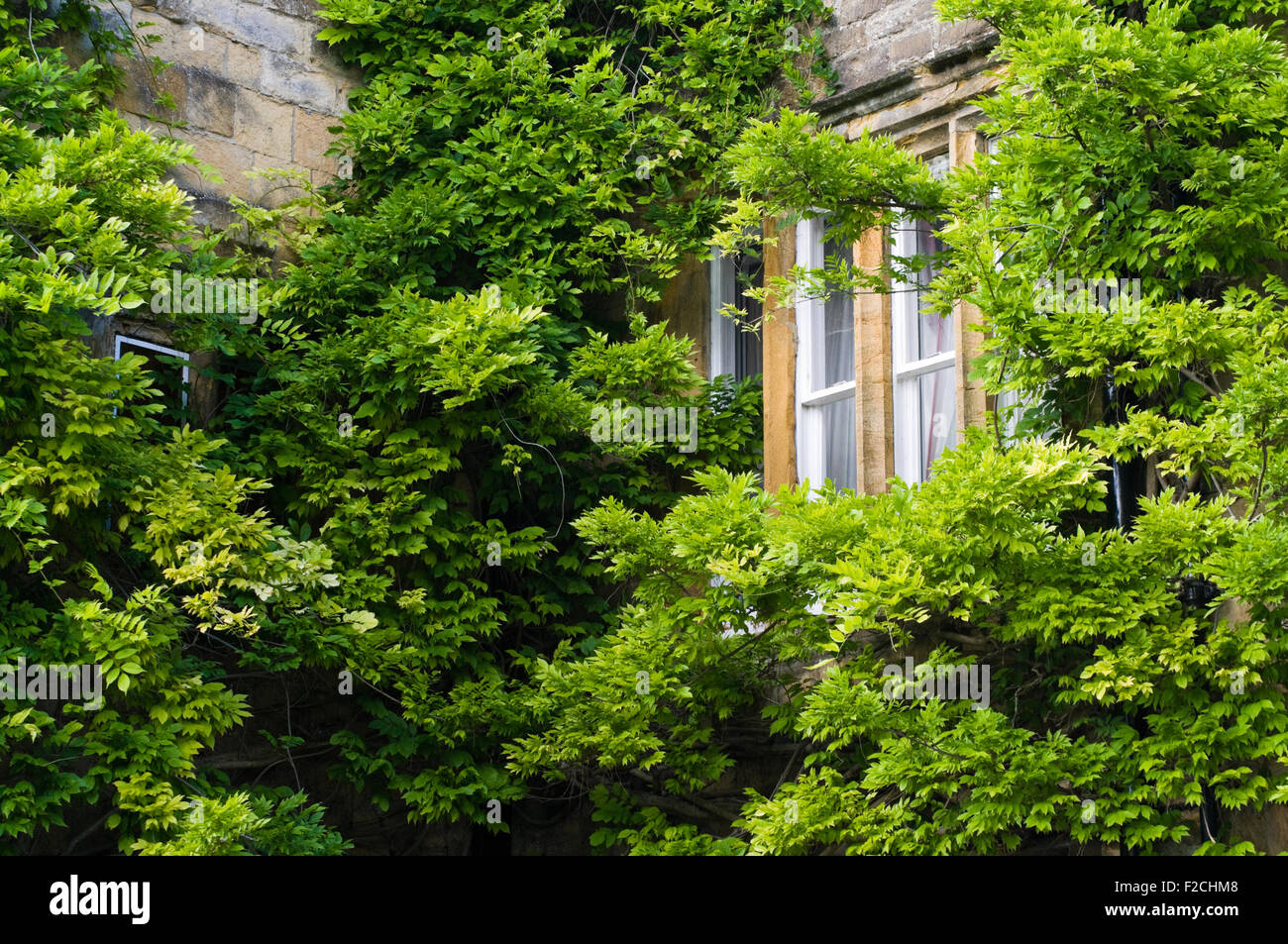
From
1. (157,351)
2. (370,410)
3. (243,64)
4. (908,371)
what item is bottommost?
(370,410)

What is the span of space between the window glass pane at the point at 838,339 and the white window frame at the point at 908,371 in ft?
1.01

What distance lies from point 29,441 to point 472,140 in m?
2.80

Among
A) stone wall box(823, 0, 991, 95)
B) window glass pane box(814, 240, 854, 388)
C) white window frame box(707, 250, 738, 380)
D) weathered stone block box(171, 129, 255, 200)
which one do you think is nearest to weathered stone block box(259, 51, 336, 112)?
weathered stone block box(171, 129, 255, 200)

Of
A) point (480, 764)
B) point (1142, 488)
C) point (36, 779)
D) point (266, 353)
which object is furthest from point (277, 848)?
point (1142, 488)

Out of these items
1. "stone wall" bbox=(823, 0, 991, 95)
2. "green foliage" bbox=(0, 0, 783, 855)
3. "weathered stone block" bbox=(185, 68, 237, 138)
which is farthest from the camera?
"weathered stone block" bbox=(185, 68, 237, 138)

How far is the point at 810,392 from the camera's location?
7.26 metres

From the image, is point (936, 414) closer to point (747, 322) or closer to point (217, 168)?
point (747, 322)

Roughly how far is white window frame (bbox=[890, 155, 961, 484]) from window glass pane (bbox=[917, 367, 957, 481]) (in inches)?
0.7

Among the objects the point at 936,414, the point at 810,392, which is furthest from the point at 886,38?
the point at 936,414

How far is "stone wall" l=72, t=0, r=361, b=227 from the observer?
7.38 m

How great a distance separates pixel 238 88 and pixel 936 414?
148 inches

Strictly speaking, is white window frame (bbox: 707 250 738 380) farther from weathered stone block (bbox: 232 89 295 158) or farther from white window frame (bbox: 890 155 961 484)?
weathered stone block (bbox: 232 89 295 158)

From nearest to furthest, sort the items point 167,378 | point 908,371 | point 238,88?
point 908,371 < point 167,378 < point 238,88

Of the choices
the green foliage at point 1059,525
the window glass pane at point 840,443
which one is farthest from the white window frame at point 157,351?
the window glass pane at point 840,443
